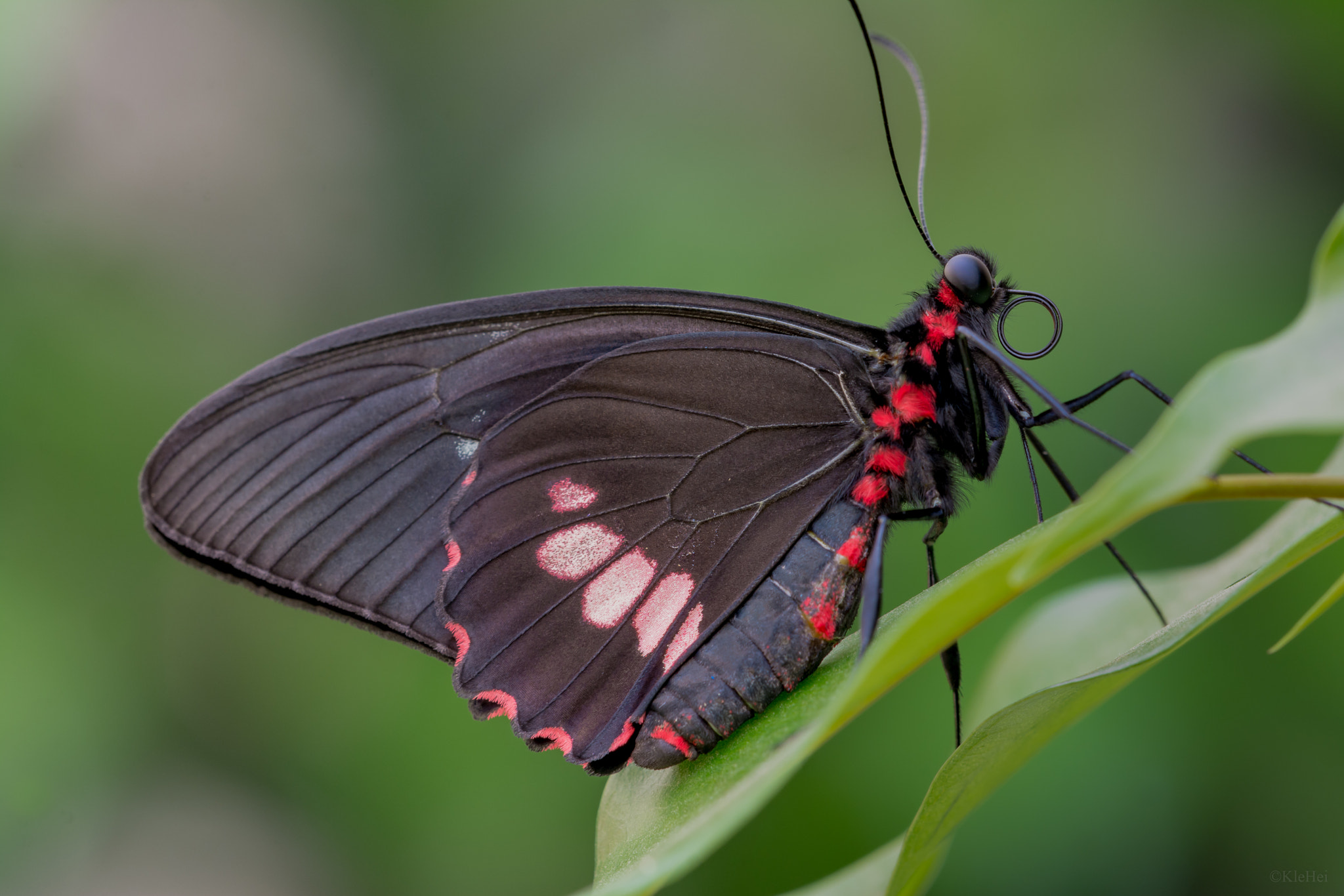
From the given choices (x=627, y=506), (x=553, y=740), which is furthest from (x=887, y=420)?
(x=553, y=740)

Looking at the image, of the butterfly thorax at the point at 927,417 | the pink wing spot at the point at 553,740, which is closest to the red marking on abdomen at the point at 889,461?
the butterfly thorax at the point at 927,417

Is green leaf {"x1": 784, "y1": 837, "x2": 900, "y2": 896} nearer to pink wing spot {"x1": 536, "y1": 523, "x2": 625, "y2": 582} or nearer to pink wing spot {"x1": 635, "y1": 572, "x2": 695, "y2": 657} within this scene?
pink wing spot {"x1": 635, "y1": 572, "x2": 695, "y2": 657}

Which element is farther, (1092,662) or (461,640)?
(1092,662)

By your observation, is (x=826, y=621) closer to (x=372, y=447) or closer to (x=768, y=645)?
(x=768, y=645)

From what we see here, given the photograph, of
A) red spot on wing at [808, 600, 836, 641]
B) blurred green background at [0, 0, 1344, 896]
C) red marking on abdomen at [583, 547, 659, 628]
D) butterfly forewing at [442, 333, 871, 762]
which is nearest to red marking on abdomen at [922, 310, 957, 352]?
butterfly forewing at [442, 333, 871, 762]

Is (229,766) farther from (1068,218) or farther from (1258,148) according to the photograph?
(1258,148)

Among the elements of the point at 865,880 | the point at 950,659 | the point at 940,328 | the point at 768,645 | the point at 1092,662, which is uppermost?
the point at 940,328

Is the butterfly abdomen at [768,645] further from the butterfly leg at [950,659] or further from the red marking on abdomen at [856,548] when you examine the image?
the butterfly leg at [950,659]
